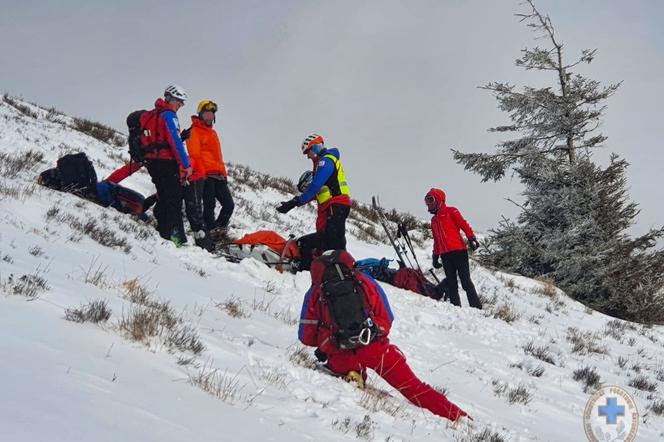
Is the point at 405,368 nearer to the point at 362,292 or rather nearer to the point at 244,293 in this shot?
the point at 362,292

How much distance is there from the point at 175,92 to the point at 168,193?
62.9 inches

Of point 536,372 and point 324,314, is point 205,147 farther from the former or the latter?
point 536,372

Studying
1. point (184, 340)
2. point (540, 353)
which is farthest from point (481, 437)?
point (540, 353)

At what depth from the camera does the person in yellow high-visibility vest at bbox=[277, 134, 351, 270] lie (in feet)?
27.2

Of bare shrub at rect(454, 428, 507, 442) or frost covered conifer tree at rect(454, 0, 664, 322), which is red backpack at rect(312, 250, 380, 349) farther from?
frost covered conifer tree at rect(454, 0, 664, 322)

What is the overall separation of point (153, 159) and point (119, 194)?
74.7 inches

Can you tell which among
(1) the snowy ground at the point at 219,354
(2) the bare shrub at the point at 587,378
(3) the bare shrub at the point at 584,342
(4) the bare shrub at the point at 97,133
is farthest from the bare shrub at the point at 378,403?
(4) the bare shrub at the point at 97,133

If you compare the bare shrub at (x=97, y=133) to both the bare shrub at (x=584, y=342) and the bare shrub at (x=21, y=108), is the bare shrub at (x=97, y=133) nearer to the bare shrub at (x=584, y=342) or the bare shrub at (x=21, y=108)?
the bare shrub at (x=21, y=108)

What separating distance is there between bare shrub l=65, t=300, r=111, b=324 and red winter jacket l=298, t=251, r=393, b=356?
1728 millimetres

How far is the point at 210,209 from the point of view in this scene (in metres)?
9.80

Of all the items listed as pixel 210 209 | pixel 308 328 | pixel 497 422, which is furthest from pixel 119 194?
pixel 497 422

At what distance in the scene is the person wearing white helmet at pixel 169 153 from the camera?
8.09 m

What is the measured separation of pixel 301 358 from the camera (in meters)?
4.50

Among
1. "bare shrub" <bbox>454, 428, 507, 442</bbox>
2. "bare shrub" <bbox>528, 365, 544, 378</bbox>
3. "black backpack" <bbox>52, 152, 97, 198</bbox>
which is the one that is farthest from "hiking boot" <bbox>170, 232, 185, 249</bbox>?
"bare shrub" <bbox>454, 428, 507, 442</bbox>
